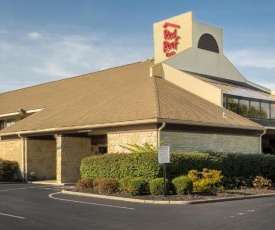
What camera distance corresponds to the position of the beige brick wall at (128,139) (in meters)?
22.3

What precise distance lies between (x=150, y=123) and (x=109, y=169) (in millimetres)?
3143

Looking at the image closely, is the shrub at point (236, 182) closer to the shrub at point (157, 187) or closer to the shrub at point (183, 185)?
the shrub at point (183, 185)

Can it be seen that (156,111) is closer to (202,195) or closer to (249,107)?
(202,195)

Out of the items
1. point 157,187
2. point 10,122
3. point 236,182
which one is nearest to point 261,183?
point 236,182

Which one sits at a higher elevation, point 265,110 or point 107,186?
point 265,110

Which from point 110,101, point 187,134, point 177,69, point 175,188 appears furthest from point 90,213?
point 177,69

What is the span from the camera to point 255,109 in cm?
2998

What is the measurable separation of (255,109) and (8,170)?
17487 mm

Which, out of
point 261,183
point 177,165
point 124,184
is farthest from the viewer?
point 261,183

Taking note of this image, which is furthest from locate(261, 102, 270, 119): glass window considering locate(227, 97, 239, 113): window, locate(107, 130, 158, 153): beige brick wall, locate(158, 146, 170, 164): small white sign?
locate(158, 146, 170, 164): small white sign

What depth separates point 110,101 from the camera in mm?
27562

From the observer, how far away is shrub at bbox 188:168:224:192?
19.2 meters

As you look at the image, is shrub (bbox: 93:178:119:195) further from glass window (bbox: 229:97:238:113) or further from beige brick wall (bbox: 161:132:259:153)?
glass window (bbox: 229:97:238:113)

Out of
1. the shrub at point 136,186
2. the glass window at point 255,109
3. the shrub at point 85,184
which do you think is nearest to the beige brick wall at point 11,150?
the shrub at point 85,184
